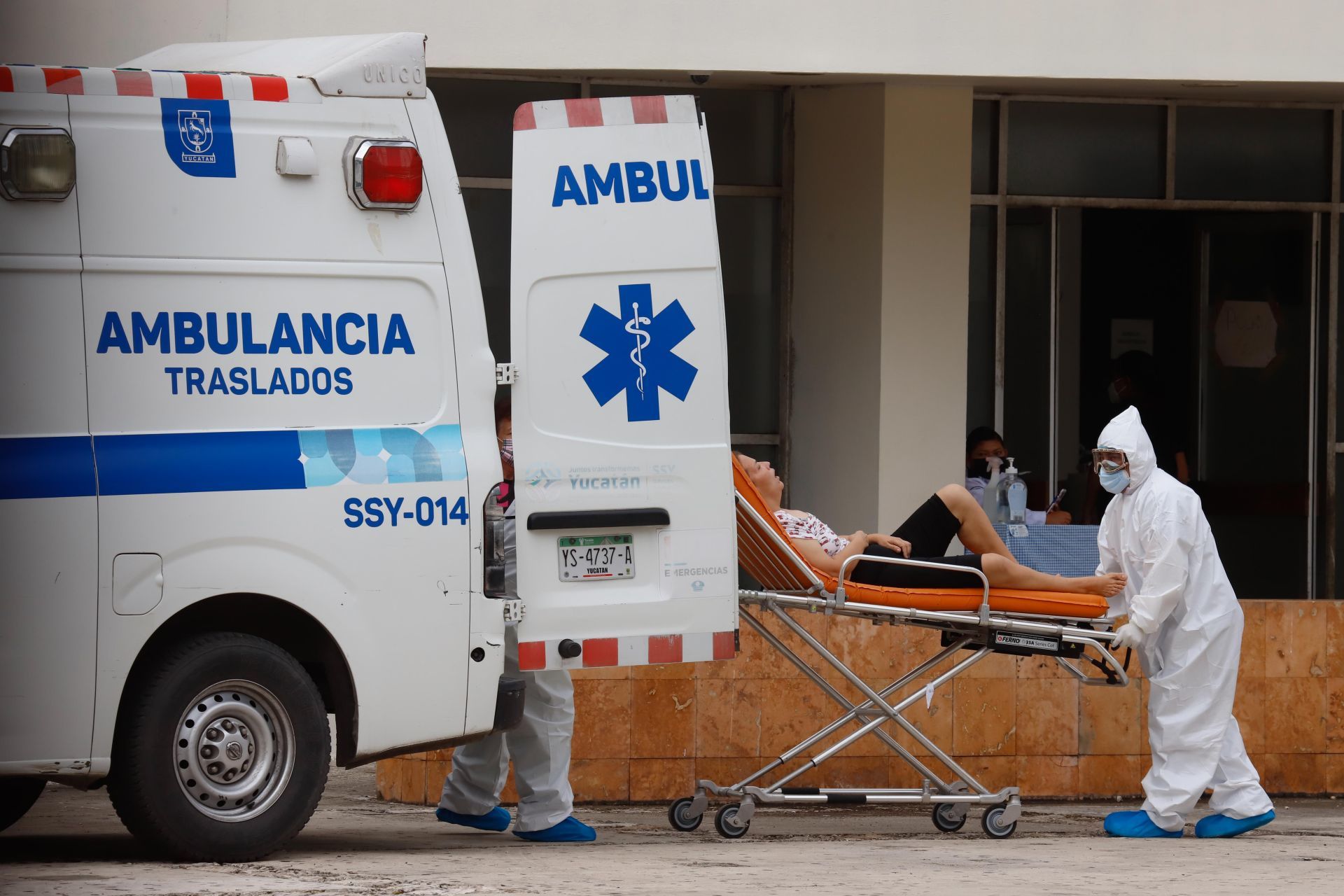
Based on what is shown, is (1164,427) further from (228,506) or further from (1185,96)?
(228,506)

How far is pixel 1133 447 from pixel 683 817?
2436 millimetres

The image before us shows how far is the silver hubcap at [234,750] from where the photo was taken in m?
6.25

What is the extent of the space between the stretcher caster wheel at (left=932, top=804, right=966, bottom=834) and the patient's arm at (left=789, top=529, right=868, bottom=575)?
1.13 m

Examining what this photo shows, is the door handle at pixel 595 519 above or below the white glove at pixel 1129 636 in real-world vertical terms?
above

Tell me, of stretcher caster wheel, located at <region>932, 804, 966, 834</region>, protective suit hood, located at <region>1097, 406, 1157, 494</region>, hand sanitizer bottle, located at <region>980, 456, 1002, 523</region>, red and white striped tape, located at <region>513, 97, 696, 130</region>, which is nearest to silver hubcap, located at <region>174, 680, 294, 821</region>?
red and white striped tape, located at <region>513, 97, 696, 130</region>

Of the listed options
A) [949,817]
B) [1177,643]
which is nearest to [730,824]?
[949,817]

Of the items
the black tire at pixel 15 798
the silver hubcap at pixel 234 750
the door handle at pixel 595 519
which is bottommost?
the black tire at pixel 15 798

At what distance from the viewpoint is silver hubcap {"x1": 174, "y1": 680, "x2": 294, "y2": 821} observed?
6.25 metres

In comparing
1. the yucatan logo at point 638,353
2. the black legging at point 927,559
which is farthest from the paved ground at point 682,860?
the yucatan logo at point 638,353

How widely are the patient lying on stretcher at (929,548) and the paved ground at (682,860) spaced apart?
1050 mm

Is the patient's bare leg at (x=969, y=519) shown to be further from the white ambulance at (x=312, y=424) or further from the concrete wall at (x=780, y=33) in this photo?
the concrete wall at (x=780, y=33)

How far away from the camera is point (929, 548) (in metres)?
8.38

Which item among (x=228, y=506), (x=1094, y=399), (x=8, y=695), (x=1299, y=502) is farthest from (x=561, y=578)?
(x=1299, y=502)

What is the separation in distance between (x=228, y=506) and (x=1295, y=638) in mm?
5747
